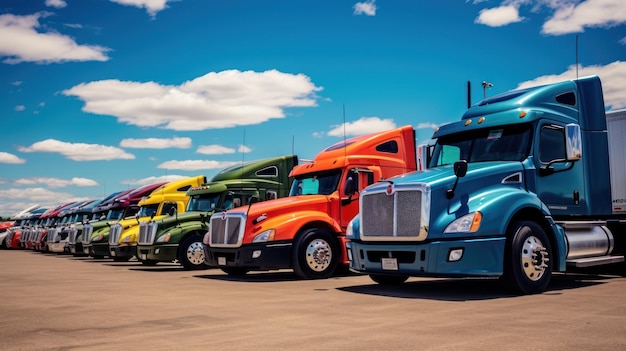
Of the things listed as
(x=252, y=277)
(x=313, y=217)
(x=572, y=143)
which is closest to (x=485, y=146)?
(x=572, y=143)

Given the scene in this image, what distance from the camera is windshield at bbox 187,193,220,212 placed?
17.3 metres

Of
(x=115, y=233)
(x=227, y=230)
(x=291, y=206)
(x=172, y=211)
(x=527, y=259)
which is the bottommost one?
(x=527, y=259)

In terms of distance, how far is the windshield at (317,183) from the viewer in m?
14.0

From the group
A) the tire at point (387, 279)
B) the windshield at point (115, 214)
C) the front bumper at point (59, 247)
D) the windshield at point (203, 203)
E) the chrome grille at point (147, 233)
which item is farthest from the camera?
the front bumper at point (59, 247)

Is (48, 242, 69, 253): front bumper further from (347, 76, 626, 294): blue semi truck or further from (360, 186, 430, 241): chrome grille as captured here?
(360, 186, 430, 241): chrome grille

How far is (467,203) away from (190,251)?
31.0 ft

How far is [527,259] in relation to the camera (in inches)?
371

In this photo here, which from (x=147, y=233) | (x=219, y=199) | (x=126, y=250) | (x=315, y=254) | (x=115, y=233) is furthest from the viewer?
(x=115, y=233)

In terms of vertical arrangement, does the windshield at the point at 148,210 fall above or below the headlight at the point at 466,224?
above

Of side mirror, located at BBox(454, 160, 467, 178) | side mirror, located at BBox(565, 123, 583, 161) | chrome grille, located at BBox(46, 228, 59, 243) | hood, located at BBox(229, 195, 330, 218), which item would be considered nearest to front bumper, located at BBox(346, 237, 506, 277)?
side mirror, located at BBox(454, 160, 467, 178)

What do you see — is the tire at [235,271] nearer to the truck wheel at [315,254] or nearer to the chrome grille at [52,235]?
the truck wheel at [315,254]

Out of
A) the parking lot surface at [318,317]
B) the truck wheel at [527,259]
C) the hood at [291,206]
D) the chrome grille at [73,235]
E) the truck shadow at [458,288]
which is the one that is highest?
the hood at [291,206]

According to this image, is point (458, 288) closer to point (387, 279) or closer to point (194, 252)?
point (387, 279)

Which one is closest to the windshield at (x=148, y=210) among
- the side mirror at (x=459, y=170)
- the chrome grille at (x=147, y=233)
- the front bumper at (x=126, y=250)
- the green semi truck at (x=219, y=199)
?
the front bumper at (x=126, y=250)
